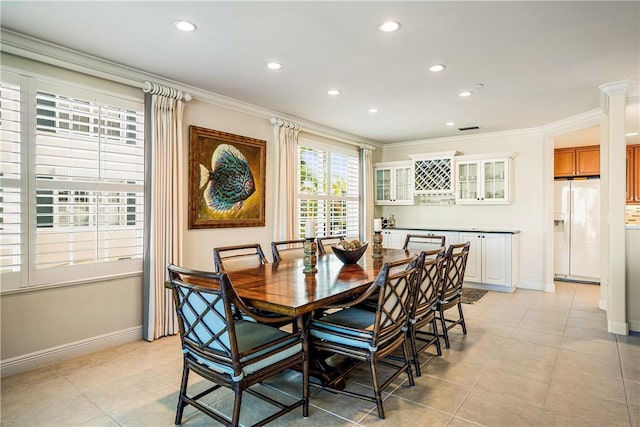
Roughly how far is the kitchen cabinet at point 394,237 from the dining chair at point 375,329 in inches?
156

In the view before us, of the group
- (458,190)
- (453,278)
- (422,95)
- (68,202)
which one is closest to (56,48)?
(68,202)

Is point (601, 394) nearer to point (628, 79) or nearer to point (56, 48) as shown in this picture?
point (628, 79)

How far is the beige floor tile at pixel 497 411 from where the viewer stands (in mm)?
2139

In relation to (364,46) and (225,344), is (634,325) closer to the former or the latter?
(364,46)

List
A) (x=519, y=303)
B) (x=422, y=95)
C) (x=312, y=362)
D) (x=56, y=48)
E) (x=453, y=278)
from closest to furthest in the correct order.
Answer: (x=312, y=362) → (x=56, y=48) → (x=453, y=278) → (x=422, y=95) → (x=519, y=303)

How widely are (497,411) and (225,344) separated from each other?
1.71 meters

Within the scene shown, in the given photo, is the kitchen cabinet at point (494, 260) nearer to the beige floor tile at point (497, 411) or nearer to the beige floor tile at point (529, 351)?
the beige floor tile at point (529, 351)

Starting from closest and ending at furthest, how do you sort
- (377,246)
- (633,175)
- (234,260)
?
1. (234,260)
2. (377,246)
3. (633,175)

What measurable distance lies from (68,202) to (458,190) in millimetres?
5531

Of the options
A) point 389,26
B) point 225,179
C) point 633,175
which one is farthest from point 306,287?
point 633,175

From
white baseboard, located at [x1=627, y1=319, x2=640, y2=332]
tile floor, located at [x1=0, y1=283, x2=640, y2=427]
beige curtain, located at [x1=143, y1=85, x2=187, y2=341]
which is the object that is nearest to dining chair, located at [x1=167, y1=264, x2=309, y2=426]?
tile floor, located at [x1=0, y1=283, x2=640, y2=427]

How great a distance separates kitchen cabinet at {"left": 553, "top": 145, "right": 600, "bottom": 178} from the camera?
20.4 feet

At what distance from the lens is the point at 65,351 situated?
9.98ft

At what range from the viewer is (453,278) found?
341 cm
